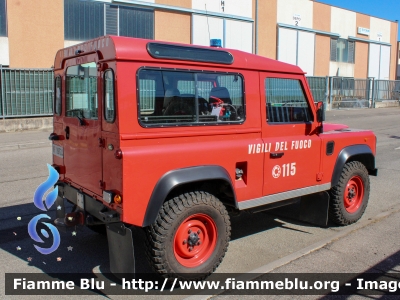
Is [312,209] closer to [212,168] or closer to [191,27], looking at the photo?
[212,168]

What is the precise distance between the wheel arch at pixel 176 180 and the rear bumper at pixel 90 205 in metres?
0.29

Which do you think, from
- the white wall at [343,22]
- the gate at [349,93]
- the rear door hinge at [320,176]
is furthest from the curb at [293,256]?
the white wall at [343,22]

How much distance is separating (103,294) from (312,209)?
9.87 feet

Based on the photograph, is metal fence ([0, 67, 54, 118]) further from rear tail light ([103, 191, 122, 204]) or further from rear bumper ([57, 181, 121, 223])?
rear tail light ([103, 191, 122, 204])

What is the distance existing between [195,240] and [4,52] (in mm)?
15697

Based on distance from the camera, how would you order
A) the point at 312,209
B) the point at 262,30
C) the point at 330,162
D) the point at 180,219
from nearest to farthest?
the point at 180,219, the point at 330,162, the point at 312,209, the point at 262,30

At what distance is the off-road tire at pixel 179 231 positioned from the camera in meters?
3.85

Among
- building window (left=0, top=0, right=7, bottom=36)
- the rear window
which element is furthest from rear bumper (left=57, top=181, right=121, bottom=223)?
building window (left=0, top=0, right=7, bottom=36)

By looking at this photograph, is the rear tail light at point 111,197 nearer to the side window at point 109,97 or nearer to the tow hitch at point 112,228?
the tow hitch at point 112,228

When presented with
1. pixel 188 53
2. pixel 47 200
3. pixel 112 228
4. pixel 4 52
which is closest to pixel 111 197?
pixel 112 228

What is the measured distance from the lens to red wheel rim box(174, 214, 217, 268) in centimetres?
407

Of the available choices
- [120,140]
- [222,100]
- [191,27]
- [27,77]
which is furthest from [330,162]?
[191,27]

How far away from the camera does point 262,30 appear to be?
89.2ft

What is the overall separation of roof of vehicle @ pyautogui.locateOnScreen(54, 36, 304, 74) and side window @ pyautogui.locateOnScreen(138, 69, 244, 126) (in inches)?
4.5
